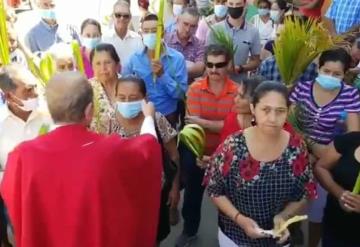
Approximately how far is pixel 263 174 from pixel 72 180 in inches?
38.9

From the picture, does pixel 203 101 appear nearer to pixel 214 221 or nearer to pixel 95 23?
pixel 214 221

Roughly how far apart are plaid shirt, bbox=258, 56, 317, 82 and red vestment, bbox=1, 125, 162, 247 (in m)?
2.09

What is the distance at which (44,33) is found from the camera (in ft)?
17.4

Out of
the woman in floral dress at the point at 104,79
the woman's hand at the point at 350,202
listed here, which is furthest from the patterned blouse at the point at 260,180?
the woman in floral dress at the point at 104,79

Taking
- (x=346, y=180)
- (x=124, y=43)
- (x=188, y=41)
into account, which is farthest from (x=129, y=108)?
(x=188, y=41)

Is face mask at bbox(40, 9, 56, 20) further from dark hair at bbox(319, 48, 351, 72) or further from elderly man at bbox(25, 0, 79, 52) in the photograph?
dark hair at bbox(319, 48, 351, 72)

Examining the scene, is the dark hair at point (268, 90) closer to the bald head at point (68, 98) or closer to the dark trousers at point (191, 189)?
the bald head at point (68, 98)

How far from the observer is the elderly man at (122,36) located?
526cm

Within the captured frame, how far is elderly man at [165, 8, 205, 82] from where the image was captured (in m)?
5.33

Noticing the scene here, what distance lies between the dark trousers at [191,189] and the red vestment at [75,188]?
1.46m

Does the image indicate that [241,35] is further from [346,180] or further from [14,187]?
[14,187]

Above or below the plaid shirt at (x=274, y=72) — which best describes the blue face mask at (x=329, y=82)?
above

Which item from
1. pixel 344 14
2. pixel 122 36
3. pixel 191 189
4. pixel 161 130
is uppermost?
pixel 344 14

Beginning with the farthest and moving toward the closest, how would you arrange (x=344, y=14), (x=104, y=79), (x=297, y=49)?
1. (x=344, y=14)
2. (x=297, y=49)
3. (x=104, y=79)
